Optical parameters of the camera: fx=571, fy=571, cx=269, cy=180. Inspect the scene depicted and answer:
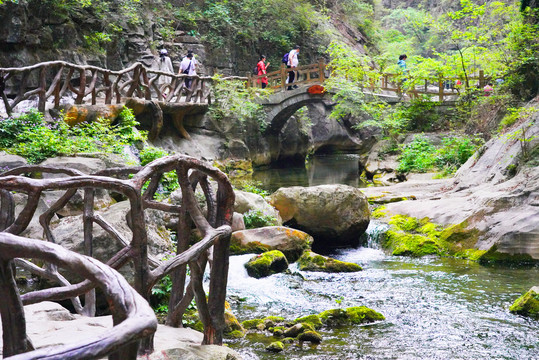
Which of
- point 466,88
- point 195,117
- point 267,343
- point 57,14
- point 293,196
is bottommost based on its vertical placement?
point 267,343

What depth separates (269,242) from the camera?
34.1 feet

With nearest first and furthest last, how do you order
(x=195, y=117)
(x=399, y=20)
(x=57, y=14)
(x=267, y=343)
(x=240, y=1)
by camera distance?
(x=267, y=343), (x=57, y=14), (x=195, y=117), (x=240, y=1), (x=399, y=20)

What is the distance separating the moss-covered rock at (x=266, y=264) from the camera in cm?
935

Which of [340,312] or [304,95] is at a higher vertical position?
[304,95]

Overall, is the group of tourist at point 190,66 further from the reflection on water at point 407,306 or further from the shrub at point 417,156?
the reflection on water at point 407,306

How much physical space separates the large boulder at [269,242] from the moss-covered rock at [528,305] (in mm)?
4133

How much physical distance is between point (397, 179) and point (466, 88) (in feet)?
18.4

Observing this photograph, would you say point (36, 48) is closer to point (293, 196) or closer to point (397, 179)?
point (293, 196)

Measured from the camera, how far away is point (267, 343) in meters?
6.43

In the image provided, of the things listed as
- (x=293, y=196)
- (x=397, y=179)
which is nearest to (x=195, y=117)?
(x=397, y=179)

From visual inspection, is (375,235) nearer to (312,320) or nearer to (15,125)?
(312,320)

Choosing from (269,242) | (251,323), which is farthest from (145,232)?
(269,242)

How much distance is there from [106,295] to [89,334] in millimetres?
1667

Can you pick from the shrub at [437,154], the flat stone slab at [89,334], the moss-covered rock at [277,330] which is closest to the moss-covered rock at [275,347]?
the moss-covered rock at [277,330]
